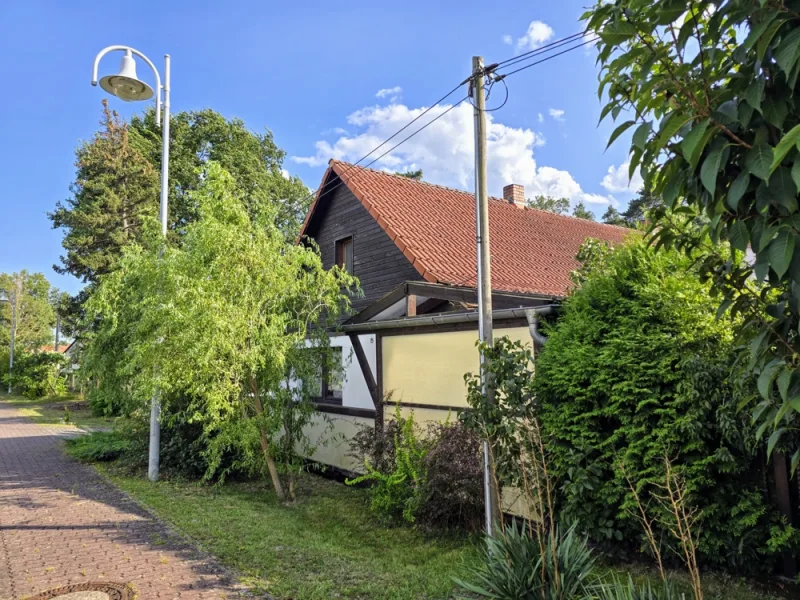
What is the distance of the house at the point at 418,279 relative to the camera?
7.32m

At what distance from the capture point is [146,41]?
10.6m

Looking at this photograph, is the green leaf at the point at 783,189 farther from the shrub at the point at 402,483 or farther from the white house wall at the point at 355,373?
the white house wall at the point at 355,373

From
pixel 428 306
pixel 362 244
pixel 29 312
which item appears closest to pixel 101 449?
pixel 362 244

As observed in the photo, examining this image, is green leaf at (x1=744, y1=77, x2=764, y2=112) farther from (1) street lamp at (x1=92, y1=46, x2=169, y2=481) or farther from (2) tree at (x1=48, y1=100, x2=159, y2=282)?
(2) tree at (x1=48, y1=100, x2=159, y2=282)

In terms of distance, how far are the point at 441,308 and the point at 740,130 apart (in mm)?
7196

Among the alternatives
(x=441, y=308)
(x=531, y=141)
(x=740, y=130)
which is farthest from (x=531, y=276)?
(x=740, y=130)

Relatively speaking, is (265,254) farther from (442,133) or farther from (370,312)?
(442,133)

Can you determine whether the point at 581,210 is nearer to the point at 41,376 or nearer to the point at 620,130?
the point at 41,376

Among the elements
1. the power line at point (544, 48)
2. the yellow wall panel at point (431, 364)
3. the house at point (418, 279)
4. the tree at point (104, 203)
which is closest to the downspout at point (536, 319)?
the house at point (418, 279)

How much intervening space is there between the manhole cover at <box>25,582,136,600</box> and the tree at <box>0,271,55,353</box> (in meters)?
59.4

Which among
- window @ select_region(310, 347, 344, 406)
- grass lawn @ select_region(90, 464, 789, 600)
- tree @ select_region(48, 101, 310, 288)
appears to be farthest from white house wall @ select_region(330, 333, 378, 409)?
tree @ select_region(48, 101, 310, 288)

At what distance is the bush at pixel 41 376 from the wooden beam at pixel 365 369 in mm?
30644

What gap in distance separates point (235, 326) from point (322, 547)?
300 cm

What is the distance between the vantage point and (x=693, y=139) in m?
1.63
